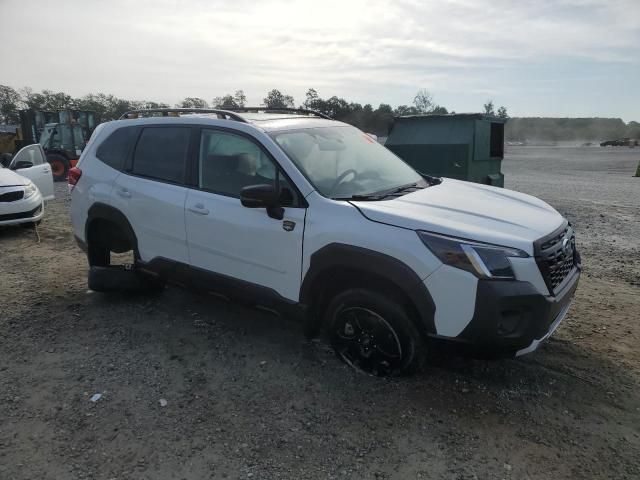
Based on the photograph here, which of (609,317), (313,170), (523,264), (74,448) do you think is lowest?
(74,448)

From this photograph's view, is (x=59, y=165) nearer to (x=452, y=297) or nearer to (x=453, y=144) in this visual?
(x=453, y=144)

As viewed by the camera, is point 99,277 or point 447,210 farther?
point 99,277

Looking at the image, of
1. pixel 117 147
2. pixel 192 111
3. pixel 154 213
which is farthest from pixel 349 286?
pixel 117 147

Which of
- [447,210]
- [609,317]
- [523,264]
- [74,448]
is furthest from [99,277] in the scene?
[609,317]

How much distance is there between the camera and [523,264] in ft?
8.80

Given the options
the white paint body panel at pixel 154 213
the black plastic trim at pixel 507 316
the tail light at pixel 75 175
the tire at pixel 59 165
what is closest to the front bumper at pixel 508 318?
the black plastic trim at pixel 507 316

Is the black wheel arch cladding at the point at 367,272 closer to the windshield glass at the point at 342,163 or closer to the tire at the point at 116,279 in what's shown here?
the windshield glass at the point at 342,163

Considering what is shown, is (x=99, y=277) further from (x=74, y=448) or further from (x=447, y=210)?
(x=447, y=210)

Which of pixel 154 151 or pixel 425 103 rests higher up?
pixel 425 103

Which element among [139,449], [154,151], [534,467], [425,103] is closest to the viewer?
[534,467]

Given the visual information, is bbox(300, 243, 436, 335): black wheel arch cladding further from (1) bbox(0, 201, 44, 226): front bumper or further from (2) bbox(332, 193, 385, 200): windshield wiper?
(1) bbox(0, 201, 44, 226): front bumper

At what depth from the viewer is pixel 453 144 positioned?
8.88 meters

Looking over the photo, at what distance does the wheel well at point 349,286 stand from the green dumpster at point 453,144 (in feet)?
20.3

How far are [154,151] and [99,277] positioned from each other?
1345 millimetres
